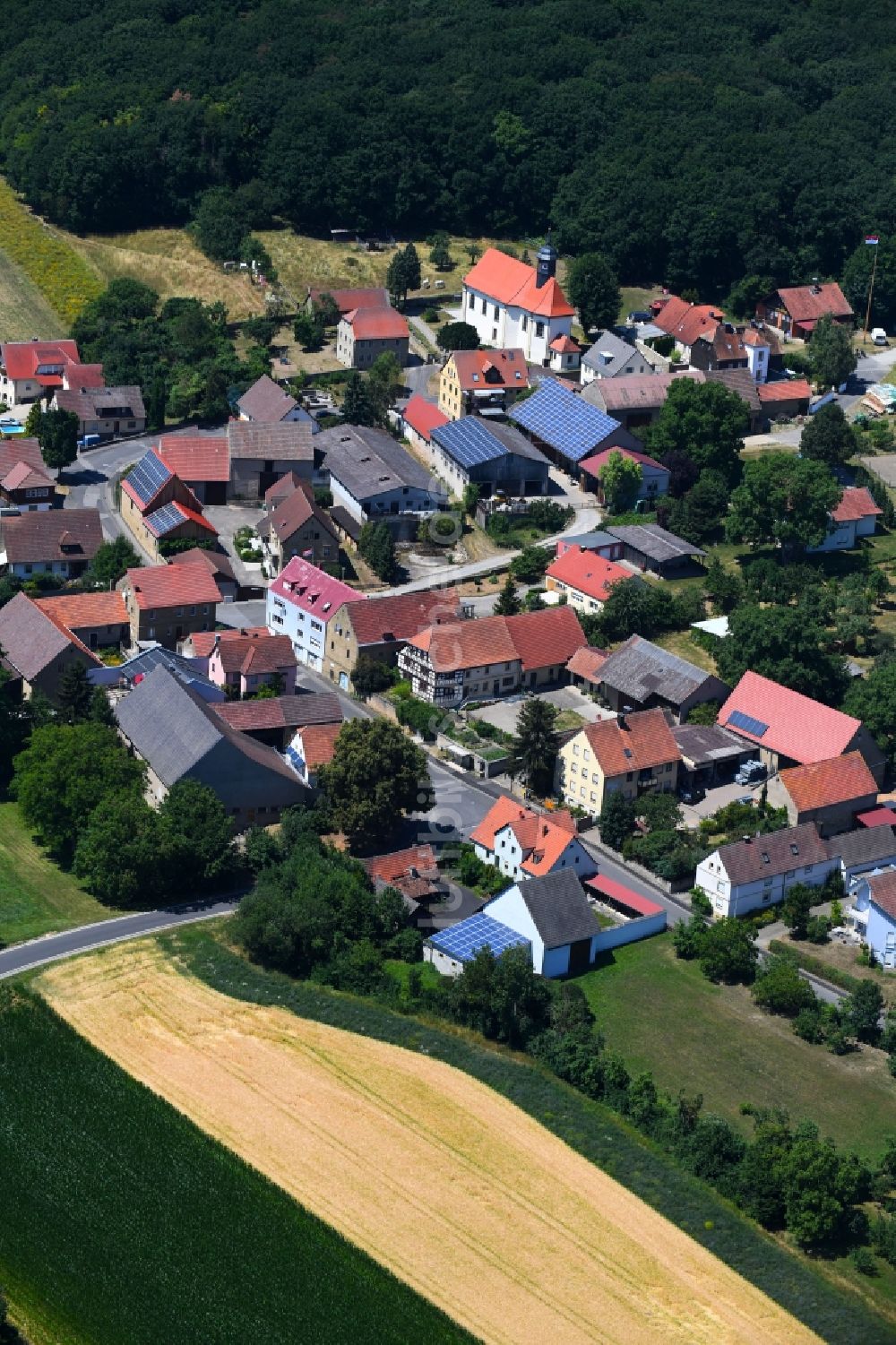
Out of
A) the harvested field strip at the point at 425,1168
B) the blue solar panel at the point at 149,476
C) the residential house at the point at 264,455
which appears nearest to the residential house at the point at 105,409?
the blue solar panel at the point at 149,476

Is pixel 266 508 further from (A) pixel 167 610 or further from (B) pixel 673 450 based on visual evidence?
(B) pixel 673 450

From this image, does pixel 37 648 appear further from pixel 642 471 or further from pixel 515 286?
pixel 515 286

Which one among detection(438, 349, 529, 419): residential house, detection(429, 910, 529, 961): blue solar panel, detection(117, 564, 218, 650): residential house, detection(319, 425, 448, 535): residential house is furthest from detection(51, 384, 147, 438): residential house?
detection(429, 910, 529, 961): blue solar panel

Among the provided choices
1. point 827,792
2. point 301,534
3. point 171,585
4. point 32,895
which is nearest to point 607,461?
point 301,534

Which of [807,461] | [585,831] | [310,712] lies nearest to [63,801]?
[310,712]

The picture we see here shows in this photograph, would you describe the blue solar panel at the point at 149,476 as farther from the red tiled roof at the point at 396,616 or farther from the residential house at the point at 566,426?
the residential house at the point at 566,426

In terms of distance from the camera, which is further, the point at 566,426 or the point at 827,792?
the point at 566,426

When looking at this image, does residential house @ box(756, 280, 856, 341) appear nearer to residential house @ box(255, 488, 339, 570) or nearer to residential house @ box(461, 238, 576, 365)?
residential house @ box(461, 238, 576, 365)
